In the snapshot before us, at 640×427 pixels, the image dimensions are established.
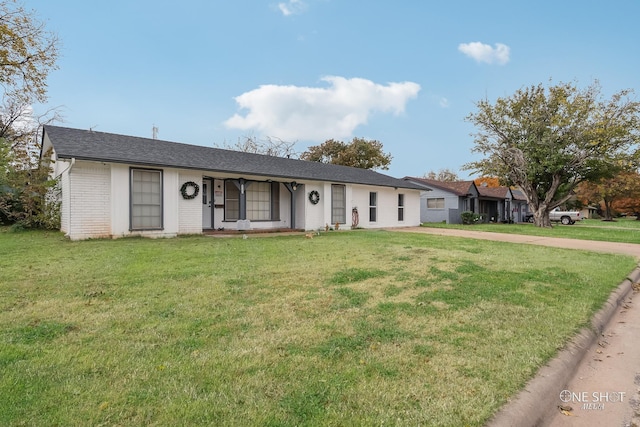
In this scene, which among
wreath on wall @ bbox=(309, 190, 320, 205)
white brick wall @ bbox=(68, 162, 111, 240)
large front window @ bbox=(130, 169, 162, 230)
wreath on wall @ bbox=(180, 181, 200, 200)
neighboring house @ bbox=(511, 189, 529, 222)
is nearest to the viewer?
white brick wall @ bbox=(68, 162, 111, 240)

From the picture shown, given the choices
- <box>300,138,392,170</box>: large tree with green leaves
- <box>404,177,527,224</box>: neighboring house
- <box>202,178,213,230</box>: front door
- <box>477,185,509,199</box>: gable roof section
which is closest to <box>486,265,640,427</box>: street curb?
<box>202,178,213,230</box>: front door

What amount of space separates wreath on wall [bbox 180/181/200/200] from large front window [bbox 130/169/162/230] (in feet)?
2.53

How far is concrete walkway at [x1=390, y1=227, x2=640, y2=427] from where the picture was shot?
7.38 ft

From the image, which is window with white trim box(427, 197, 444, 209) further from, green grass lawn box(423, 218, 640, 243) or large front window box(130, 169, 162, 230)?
large front window box(130, 169, 162, 230)

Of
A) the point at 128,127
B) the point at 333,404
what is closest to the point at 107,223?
the point at 333,404

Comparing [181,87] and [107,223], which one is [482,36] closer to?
[181,87]

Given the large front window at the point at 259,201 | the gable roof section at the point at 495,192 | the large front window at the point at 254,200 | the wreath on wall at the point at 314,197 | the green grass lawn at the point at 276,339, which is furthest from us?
the gable roof section at the point at 495,192

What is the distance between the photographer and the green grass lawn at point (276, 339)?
2057 millimetres

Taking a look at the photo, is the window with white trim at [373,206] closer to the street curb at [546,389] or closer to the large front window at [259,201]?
the large front window at [259,201]

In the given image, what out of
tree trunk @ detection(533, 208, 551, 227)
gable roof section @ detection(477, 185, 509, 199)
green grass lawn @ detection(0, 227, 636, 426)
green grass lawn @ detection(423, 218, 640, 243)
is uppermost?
gable roof section @ detection(477, 185, 509, 199)

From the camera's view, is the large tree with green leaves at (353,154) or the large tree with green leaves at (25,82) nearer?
the large tree with green leaves at (25,82)

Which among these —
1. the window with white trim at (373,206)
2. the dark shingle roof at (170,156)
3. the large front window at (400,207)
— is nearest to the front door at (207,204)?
the dark shingle roof at (170,156)

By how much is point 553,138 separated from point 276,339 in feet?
82.1

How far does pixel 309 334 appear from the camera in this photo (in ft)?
10.6
